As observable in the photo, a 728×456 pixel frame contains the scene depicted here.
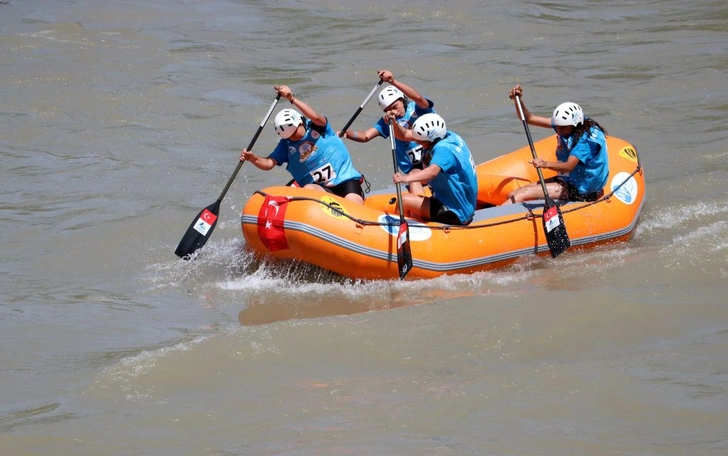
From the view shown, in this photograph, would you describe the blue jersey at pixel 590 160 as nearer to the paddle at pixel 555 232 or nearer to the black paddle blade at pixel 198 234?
the paddle at pixel 555 232

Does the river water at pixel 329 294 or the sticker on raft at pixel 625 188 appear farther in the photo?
the sticker on raft at pixel 625 188

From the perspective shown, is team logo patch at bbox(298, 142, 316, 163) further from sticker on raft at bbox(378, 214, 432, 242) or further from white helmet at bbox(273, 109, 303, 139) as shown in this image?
sticker on raft at bbox(378, 214, 432, 242)

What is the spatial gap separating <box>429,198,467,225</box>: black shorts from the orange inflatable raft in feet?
0.44

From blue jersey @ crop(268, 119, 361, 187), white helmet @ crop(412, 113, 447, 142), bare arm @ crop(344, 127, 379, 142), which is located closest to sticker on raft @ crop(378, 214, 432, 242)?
white helmet @ crop(412, 113, 447, 142)

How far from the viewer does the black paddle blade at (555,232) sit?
8344 mm

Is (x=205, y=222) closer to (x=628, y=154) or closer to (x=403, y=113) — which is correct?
(x=403, y=113)

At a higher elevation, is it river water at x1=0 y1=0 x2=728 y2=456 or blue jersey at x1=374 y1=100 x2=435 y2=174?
blue jersey at x1=374 y1=100 x2=435 y2=174

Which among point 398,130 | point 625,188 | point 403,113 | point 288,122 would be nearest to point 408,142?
point 403,113

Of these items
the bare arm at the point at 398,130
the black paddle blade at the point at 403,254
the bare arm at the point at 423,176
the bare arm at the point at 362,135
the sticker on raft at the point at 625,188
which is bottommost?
the black paddle blade at the point at 403,254

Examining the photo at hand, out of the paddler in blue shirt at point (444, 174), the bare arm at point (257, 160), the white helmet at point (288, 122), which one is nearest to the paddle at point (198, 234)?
the bare arm at point (257, 160)

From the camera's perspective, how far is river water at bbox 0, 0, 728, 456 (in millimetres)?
5504

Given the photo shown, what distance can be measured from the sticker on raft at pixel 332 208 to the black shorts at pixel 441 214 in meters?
0.86

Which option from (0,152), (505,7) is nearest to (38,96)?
(0,152)

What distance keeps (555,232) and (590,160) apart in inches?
35.8
